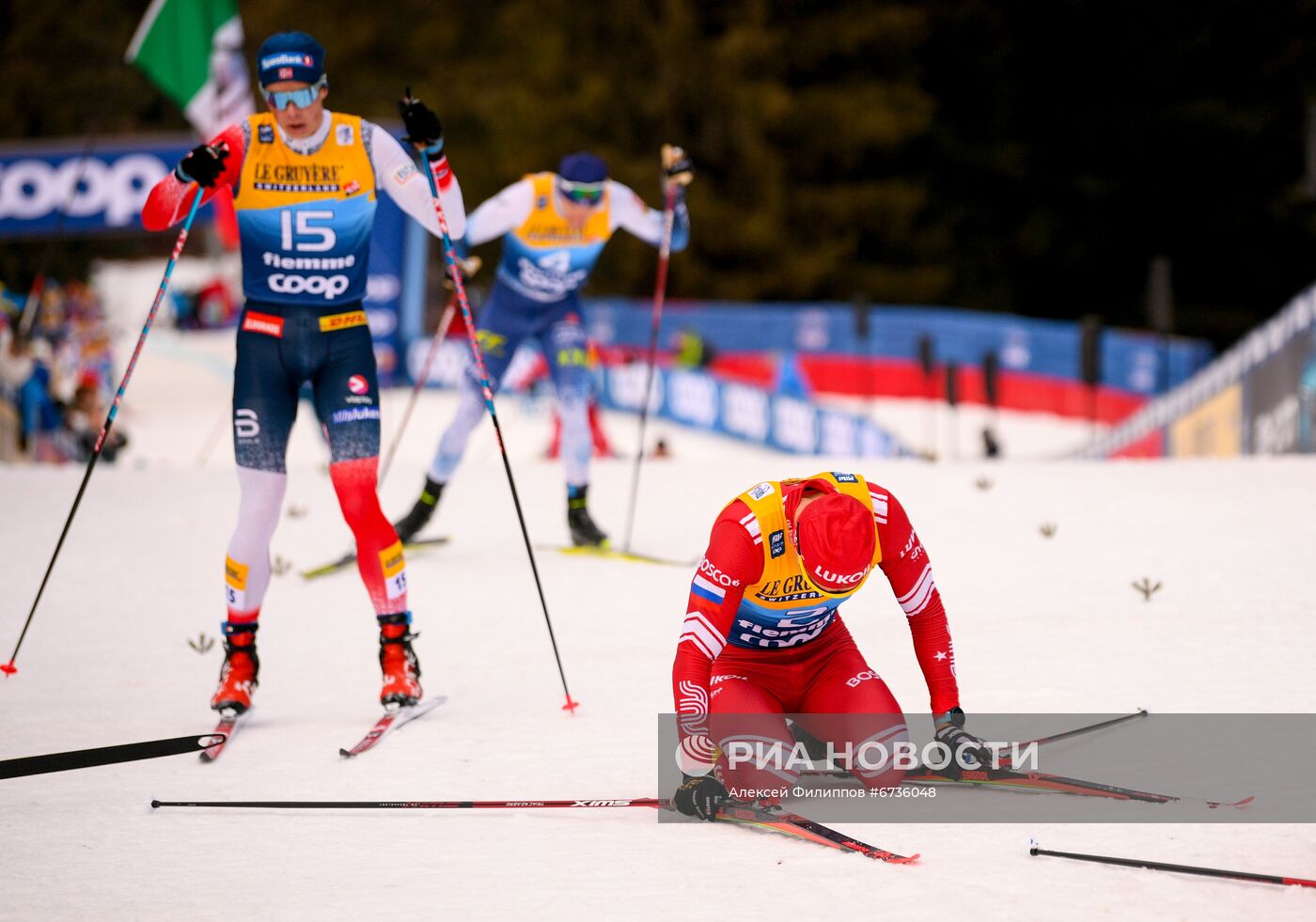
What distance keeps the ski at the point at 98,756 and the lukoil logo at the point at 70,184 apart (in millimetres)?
17488

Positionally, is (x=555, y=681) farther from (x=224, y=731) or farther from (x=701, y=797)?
(x=701, y=797)

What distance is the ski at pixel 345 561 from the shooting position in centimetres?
898

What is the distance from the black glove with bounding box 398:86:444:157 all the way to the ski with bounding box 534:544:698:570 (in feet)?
11.0

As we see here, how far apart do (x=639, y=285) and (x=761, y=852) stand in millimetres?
40760

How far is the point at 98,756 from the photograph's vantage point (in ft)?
18.5

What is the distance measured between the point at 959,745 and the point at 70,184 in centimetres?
1941

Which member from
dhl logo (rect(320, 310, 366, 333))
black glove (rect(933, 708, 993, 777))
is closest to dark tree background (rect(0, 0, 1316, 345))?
dhl logo (rect(320, 310, 366, 333))

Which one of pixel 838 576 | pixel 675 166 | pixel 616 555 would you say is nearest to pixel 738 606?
pixel 838 576

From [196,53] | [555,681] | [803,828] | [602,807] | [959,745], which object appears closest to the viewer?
[803,828]

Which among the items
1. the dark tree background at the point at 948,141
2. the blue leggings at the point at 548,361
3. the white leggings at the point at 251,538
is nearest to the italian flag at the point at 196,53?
the blue leggings at the point at 548,361

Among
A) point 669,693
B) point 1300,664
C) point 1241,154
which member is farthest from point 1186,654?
point 1241,154

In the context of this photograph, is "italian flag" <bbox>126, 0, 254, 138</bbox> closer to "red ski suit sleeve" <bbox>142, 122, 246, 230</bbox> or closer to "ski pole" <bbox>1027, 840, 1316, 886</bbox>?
"red ski suit sleeve" <bbox>142, 122, 246, 230</bbox>

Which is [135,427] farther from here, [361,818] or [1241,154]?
[1241,154]

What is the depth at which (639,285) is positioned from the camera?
148 feet
